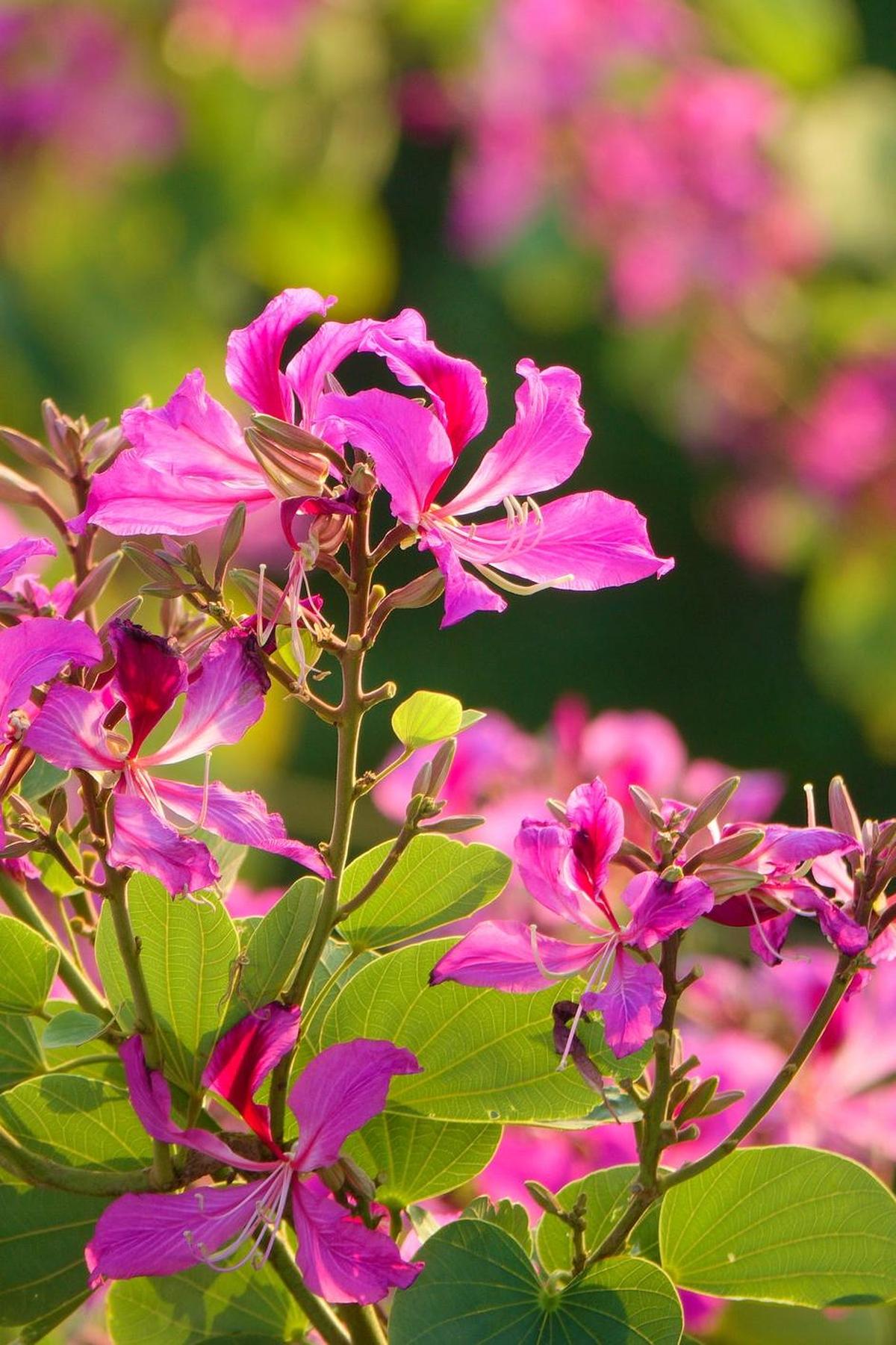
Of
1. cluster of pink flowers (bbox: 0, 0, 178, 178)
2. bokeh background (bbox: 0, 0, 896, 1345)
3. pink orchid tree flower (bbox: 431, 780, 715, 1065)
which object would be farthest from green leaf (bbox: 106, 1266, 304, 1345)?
cluster of pink flowers (bbox: 0, 0, 178, 178)

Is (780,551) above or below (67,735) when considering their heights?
below

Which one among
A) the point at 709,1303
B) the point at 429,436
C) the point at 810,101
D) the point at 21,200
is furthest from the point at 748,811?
the point at 810,101

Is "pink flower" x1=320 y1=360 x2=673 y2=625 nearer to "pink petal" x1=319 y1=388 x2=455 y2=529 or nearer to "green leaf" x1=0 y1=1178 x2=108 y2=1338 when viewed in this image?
"pink petal" x1=319 y1=388 x2=455 y2=529

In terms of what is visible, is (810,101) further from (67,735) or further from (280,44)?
(67,735)

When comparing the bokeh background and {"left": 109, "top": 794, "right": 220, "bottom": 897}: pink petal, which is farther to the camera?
the bokeh background

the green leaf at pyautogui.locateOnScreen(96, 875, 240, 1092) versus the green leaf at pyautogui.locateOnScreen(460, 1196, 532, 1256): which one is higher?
the green leaf at pyautogui.locateOnScreen(96, 875, 240, 1092)

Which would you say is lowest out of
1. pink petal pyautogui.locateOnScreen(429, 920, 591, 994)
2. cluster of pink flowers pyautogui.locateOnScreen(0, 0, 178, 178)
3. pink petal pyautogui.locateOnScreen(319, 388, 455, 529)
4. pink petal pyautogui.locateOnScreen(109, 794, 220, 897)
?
cluster of pink flowers pyautogui.locateOnScreen(0, 0, 178, 178)
